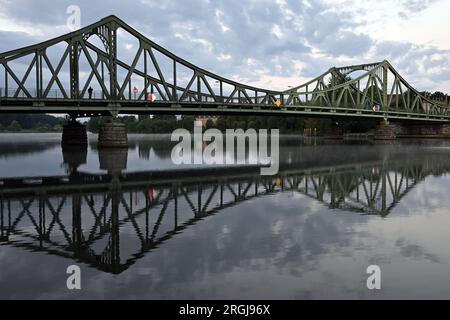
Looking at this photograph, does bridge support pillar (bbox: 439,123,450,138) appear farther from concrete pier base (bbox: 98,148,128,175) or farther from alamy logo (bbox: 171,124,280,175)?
concrete pier base (bbox: 98,148,128,175)

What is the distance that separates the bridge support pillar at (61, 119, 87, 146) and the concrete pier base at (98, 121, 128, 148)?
58.2 ft

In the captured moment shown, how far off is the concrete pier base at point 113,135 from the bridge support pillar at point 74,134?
17724mm

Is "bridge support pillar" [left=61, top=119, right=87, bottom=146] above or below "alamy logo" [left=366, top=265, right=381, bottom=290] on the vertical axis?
above

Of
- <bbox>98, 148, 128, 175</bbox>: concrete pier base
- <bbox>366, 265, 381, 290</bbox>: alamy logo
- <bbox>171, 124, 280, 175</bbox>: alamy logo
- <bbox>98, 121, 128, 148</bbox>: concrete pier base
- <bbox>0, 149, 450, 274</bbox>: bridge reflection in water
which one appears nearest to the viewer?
<bbox>366, 265, 381, 290</bbox>: alamy logo

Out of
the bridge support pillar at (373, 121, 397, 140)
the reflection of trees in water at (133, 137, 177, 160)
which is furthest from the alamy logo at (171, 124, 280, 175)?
the bridge support pillar at (373, 121, 397, 140)

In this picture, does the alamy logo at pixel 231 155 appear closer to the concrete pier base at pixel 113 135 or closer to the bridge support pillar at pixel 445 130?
the concrete pier base at pixel 113 135

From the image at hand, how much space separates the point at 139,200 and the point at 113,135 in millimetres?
45170

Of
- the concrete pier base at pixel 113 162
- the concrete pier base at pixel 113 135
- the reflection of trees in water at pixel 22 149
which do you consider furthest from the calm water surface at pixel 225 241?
the concrete pier base at pixel 113 135

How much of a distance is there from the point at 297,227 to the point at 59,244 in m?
6.58

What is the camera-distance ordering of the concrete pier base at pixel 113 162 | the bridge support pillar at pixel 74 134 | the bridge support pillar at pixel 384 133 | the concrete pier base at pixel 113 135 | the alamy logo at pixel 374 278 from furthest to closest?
the bridge support pillar at pixel 384 133 → the bridge support pillar at pixel 74 134 → the concrete pier base at pixel 113 135 → the concrete pier base at pixel 113 162 → the alamy logo at pixel 374 278

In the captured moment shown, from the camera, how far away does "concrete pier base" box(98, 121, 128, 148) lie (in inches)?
2397

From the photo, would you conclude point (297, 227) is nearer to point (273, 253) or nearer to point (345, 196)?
point (273, 253)

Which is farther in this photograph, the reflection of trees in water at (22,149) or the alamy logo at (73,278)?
the reflection of trees in water at (22,149)

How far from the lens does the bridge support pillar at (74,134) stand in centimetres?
7888
